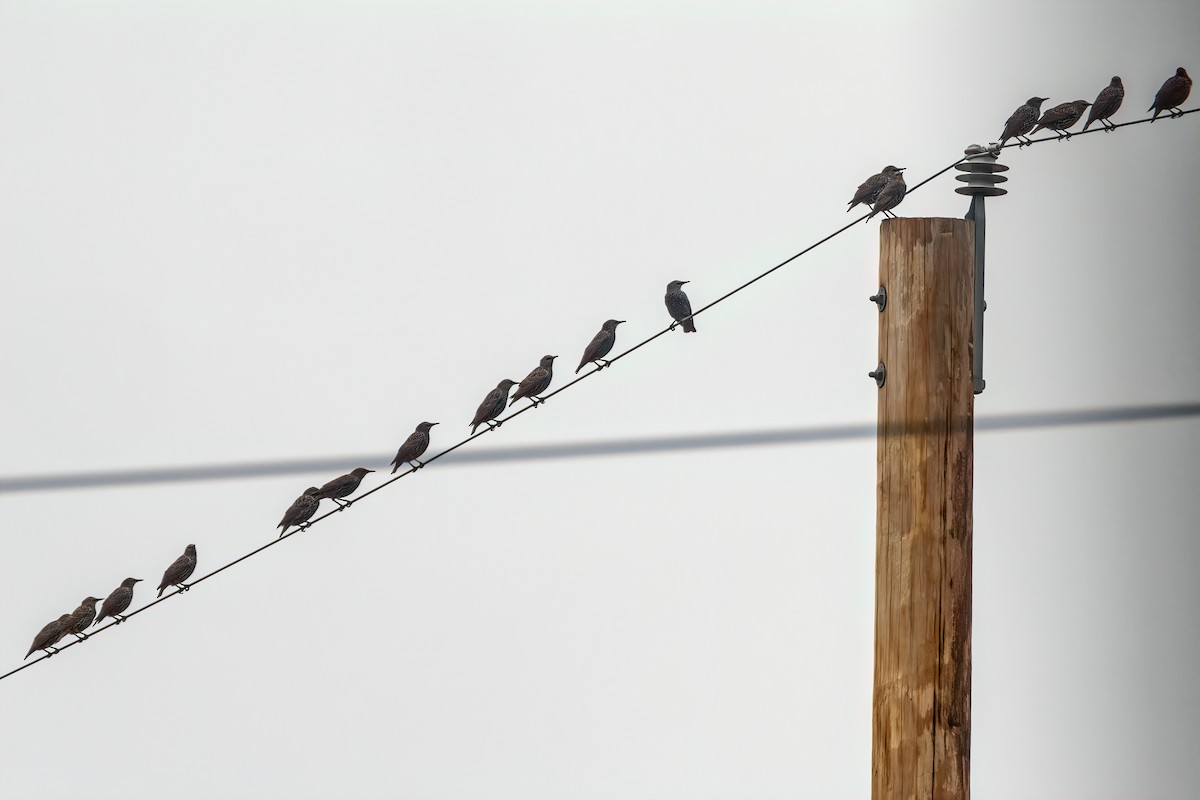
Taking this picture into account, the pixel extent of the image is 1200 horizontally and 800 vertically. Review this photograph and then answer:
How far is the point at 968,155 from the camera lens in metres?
3.76

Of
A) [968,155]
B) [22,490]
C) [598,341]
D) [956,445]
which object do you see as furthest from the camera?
[22,490]

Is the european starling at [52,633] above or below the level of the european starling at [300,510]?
below

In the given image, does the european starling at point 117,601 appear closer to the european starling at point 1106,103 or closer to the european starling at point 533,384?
the european starling at point 533,384

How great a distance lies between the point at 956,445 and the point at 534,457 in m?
4.36

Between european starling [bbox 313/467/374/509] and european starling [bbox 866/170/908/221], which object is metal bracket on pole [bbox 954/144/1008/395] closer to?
european starling [bbox 866/170/908/221]

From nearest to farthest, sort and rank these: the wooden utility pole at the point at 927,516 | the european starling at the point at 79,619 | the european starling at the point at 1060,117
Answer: the wooden utility pole at the point at 927,516 < the european starling at the point at 1060,117 < the european starling at the point at 79,619

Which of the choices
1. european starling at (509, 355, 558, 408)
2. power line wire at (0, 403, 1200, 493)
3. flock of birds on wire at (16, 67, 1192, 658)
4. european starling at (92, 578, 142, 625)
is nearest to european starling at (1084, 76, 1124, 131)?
flock of birds on wire at (16, 67, 1192, 658)

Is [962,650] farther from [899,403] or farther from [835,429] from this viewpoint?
[835,429]

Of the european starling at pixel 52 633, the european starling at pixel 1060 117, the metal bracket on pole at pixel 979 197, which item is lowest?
the european starling at pixel 52 633

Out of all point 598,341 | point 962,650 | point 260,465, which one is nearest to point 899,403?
point 962,650

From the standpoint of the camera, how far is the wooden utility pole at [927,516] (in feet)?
10.8

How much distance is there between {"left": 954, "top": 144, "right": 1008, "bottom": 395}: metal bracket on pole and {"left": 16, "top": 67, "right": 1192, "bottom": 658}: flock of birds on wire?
432 millimetres

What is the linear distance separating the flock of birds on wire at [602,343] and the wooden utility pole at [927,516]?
969mm

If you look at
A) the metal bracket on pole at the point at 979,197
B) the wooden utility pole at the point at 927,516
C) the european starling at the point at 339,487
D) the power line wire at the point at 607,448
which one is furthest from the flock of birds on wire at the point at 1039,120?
the power line wire at the point at 607,448
